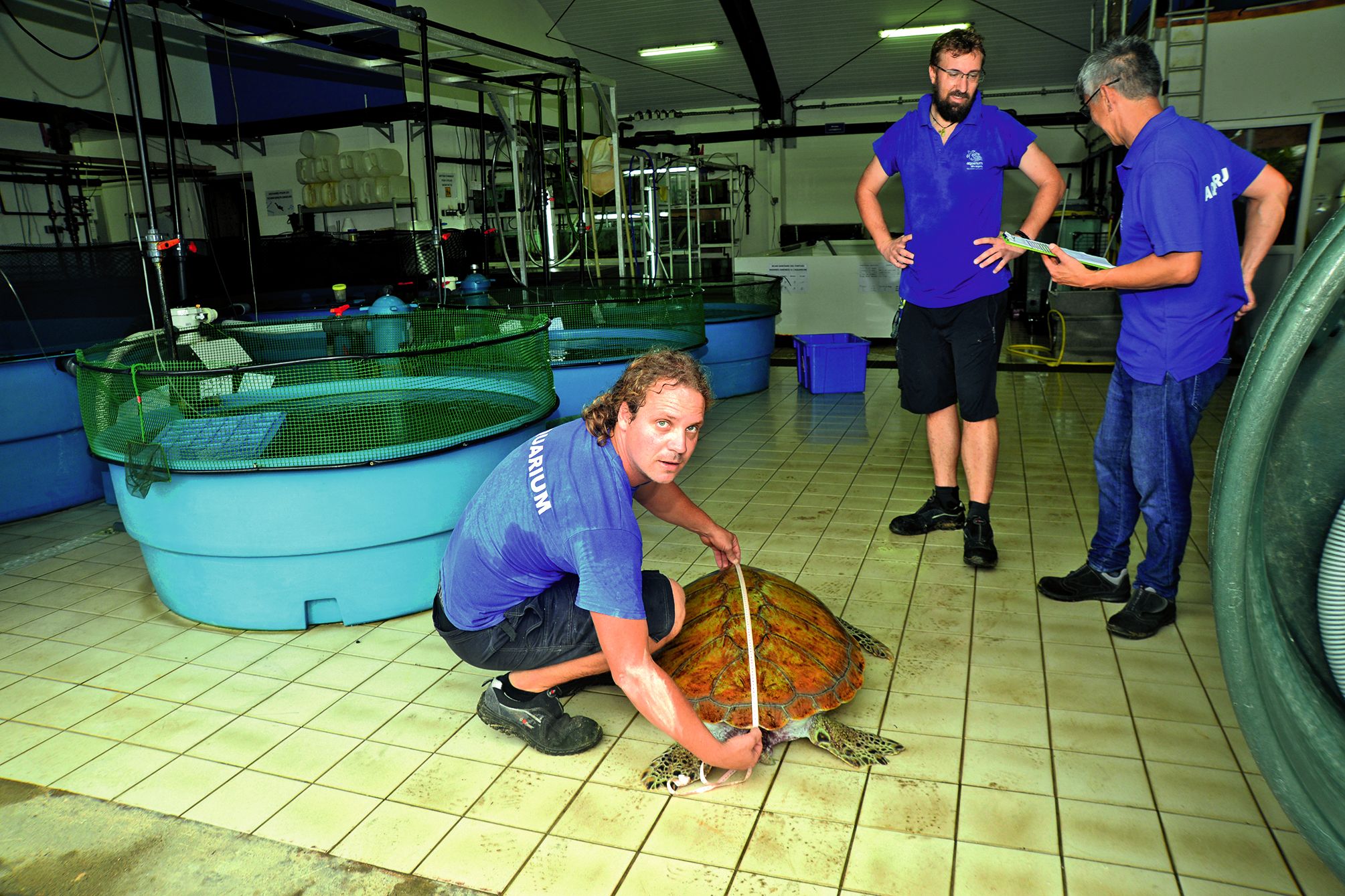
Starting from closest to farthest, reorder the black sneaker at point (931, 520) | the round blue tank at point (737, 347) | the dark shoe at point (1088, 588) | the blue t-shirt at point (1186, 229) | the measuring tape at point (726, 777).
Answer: the measuring tape at point (726, 777) → the blue t-shirt at point (1186, 229) → the dark shoe at point (1088, 588) → the black sneaker at point (931, 520) → the round blue tank at point (737, 347)

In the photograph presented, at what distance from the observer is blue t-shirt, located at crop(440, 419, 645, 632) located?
1.80 metres

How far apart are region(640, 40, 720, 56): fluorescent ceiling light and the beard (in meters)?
11.2

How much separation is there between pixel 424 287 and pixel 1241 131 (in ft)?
21.7

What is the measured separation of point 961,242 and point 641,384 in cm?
210

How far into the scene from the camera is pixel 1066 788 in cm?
203

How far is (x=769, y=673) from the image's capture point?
2154mm

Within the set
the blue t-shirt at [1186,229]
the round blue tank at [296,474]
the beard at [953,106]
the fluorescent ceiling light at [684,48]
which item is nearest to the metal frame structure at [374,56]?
the round blue tank at [296,474]

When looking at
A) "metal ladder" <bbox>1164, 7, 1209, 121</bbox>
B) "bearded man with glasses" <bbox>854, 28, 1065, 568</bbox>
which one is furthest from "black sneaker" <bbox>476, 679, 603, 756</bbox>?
"metal ladder" <bbox>1164, 7, 1209, 121</bbox>

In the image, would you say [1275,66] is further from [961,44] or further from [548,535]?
[548,535]

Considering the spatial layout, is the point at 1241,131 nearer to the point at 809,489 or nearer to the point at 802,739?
the point at 809,489

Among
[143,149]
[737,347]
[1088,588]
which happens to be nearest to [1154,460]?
[1088,588]

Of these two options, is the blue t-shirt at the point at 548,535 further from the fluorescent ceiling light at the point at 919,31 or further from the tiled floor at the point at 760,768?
the fluorescent ceiling light at the point at 919,31

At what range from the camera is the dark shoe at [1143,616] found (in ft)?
8.97

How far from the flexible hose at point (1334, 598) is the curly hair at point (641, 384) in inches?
43.0
